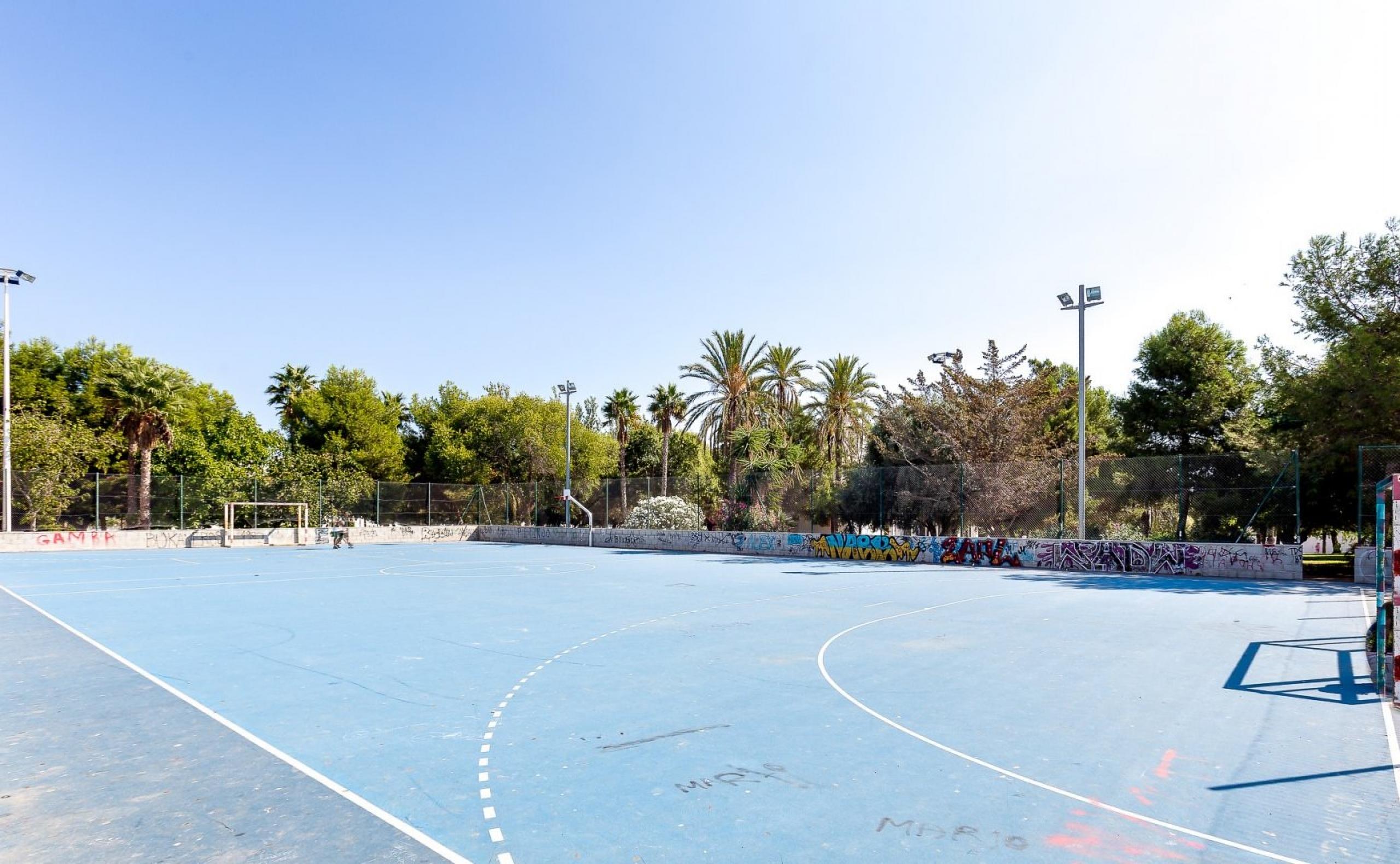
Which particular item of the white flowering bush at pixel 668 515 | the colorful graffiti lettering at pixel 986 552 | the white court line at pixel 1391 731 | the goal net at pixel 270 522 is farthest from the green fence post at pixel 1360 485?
the goal net at pixel 270 522

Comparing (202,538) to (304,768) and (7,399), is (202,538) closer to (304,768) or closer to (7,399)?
(7,399)

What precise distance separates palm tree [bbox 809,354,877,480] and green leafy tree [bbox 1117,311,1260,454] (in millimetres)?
14979

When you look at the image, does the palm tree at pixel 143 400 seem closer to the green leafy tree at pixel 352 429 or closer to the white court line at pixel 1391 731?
the green leafy tree at pixel 352 429

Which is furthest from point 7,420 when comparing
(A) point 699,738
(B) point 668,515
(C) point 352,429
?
(A) point 699,738

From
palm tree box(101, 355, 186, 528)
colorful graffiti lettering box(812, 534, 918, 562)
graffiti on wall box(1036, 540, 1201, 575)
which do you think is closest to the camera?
graffiti on wall box(1036, 540, 1201, 575)

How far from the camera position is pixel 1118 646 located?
12.4 metres

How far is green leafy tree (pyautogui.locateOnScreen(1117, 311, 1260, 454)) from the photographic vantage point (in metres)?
40.7

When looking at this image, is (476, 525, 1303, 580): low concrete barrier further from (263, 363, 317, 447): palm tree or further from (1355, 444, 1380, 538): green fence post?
(263, 363, 317, 447): palm tree

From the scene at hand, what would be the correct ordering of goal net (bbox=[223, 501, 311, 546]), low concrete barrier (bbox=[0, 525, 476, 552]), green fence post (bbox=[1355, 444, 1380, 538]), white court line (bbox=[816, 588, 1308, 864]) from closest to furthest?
white court line (bbox=[816, 588, 1308, 864]) < green fence post (bbox=[1355, 444, 1380, 538]) < low concrete barrier (bbox=[0, 525, 476, 552]) < goal net (bbox=[223, 501, 311, 546])

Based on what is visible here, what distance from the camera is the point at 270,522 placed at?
46.2 m

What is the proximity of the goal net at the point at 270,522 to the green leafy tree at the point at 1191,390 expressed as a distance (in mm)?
48115

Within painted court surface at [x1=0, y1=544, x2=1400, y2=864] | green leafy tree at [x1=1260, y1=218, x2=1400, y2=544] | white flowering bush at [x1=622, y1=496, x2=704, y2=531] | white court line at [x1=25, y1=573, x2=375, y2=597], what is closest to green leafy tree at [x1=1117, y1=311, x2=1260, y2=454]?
green leafy tree at [x1=1260, y1=218, x2=1400, y2=544]

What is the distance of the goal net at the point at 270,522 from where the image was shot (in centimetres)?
4278

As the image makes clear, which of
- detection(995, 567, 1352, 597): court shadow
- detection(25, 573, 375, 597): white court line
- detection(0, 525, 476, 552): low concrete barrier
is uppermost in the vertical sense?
detection(995, 567, 1352, 597): court shadow
